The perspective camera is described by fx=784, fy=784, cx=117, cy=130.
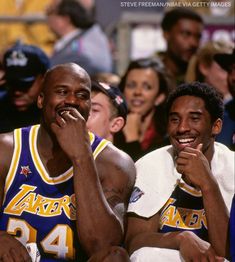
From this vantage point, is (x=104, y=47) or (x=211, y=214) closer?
(x=211, y=214)

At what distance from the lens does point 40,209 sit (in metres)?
4.20

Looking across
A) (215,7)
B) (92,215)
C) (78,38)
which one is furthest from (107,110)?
(215,7)

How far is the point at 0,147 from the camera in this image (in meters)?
4.30

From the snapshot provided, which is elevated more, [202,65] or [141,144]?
[202,65]

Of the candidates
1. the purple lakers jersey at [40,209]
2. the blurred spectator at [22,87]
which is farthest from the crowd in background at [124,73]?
the purple lakers jersey at [40,209]

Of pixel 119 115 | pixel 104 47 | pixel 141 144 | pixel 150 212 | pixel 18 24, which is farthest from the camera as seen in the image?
pixel 18 24

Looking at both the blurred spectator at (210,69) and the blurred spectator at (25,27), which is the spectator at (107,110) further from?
the blurred spectator at (25,27)

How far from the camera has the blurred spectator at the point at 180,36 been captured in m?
6.89

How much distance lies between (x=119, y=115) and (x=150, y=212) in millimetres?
1025

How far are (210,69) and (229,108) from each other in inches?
27.2

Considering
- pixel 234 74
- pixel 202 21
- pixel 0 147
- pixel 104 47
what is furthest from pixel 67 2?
pixel 0 147

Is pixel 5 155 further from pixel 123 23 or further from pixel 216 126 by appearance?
pixel 123 23

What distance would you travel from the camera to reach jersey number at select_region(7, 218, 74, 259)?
13.7ft

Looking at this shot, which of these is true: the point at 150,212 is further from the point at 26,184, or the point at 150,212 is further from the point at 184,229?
the point at 26,184
